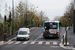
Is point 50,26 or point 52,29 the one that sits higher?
point 50,26

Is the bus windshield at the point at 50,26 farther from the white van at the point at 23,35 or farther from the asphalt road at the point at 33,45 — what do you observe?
the asphalt road at the point at 33,45

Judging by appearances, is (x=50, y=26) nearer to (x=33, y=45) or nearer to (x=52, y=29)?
(x=52, y=29)

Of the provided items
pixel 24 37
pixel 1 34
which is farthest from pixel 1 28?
pixel 24 37

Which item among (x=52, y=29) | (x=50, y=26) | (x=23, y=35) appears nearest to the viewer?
(x=23, y=35)

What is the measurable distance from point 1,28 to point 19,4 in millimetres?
27120

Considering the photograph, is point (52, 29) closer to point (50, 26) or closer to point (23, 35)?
point (50, 26)

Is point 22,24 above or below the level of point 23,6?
below

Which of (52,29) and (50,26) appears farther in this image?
(50,26)

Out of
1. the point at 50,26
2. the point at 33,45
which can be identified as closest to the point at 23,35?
the point at 50,26

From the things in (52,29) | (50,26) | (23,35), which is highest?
(50,26)

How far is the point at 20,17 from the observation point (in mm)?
69875

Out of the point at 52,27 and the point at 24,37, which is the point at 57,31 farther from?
the point at 24,37

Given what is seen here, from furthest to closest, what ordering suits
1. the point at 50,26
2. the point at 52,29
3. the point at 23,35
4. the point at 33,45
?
the point at 50,26, the point at 52,29, the point at 23,35, the point at 33,45

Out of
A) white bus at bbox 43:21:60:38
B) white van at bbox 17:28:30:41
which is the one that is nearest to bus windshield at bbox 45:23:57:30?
white bus at bbox 43:21:60:38
